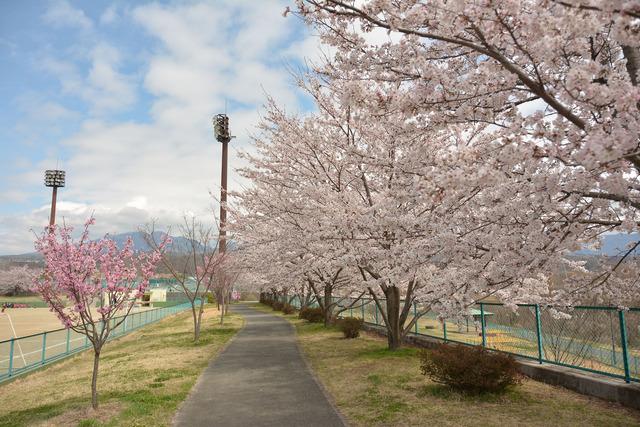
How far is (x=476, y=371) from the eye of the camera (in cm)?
768

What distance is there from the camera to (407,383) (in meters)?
9.05

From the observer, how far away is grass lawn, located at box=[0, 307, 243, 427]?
7.41 meters

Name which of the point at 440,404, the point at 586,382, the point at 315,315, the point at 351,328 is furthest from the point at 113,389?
the point at 315,315

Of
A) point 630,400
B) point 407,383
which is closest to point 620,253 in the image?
point 630,400

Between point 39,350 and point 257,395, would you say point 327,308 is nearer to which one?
point 39,350

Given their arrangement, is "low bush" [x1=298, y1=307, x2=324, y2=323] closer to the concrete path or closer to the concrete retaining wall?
the concrete path

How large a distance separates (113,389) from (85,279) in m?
2.97

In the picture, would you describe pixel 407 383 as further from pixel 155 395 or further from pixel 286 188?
pixel 286 188

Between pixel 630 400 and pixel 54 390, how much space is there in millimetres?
11606

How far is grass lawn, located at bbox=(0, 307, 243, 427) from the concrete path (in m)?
0.40

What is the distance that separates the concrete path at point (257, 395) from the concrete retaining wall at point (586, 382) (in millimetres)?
4366

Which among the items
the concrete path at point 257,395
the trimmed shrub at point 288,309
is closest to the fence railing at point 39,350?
the concrete path at point 257,395

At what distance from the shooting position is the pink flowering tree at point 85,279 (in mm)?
7809

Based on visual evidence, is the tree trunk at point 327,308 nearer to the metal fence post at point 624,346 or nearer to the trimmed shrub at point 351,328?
the trimmed shrub at point 351,328
